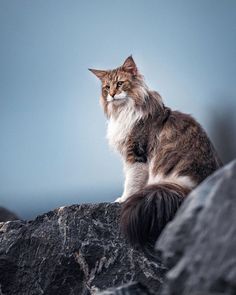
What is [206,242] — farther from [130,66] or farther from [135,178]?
[130,66]

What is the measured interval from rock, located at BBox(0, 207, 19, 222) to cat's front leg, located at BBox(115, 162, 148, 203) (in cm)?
135

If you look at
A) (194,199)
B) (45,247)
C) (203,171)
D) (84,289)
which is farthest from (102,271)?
(194,199)

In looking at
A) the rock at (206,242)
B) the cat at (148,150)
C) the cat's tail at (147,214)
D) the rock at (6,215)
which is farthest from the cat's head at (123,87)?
the rock at (206,242)

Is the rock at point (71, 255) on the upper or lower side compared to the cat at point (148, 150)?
lower

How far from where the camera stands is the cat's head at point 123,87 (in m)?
3.12

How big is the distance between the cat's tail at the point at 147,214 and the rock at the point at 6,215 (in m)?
1.84

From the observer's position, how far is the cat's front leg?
2.80 m

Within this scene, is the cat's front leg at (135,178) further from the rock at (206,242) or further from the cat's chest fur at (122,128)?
the rock at (206,242)

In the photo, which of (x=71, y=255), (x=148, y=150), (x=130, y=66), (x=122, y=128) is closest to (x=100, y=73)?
(x=130, y=66)

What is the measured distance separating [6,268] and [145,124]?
3.62 feet

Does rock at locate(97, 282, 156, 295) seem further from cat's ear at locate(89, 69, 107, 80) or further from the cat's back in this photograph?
cat's ear at locate(89, 69, 107, 80)

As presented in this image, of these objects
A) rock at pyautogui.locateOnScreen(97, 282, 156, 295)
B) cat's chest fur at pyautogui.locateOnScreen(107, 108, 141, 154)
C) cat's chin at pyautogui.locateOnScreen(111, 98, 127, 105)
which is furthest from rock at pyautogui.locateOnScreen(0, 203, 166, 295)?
rock at pyautogui.locateOnScreen(97, 282, 156, 295)

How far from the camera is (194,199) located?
3.63ft

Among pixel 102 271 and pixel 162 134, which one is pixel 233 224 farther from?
pixel 162 134
